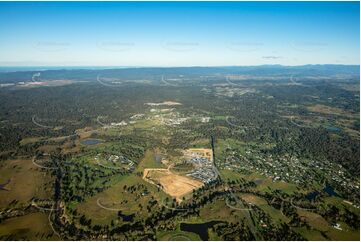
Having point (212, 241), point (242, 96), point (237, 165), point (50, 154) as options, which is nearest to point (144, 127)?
point (50, 154)

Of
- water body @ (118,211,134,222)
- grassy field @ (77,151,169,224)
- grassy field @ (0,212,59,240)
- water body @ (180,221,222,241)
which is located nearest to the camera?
grassy field @ (0,212,59,240)

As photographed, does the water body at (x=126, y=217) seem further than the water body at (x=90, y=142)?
No

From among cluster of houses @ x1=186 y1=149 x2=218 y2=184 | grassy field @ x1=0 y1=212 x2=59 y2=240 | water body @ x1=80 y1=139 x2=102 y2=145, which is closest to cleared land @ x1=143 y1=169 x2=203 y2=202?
cluster of houses @ x1=186 y1=149 x2=218 y2=184

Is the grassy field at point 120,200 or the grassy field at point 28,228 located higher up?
the grassy field at point 120,200

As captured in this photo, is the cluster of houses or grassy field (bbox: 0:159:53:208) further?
the cluster of houses

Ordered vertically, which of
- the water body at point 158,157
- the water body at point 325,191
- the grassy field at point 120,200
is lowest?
the water body at point 325,191

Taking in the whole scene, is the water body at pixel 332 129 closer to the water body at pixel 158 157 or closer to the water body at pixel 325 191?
the water body at pixel 325 191

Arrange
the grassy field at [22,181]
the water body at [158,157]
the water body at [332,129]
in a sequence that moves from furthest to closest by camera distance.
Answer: the water body at [332,129]
the water body at [158,157]
the grassy field at [22,181]

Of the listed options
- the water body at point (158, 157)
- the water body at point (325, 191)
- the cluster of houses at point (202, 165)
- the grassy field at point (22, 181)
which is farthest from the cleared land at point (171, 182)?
the water body at point (325, 191)

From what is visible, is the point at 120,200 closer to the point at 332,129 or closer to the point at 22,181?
the point at 22,181

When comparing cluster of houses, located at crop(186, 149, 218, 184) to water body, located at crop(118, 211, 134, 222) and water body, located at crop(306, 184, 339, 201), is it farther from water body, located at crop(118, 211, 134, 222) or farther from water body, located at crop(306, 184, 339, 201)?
water body, located at crop(306, 184, 339, 201)
